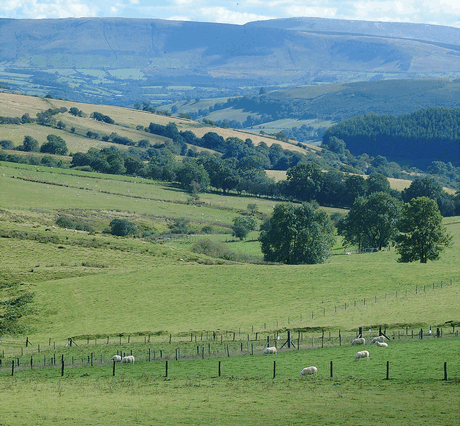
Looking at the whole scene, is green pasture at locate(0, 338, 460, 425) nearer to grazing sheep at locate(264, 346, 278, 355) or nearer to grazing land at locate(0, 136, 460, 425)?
grazing land at locate(0, 136, 460, 425)

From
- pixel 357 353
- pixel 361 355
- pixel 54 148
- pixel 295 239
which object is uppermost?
pixel 54 148

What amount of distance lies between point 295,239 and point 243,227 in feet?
76.1

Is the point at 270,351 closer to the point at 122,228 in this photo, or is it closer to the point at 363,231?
the point at 363,231

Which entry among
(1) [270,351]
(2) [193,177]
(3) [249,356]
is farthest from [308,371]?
(2) [193,177]

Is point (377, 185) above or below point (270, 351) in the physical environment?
above

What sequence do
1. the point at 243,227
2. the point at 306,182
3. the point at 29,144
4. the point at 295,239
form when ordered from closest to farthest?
the point at 295,239
the point at 243,227
the point at 306,182
the point at 29,144

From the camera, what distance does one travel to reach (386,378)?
3600 centimetres

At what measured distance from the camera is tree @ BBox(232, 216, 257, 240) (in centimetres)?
12000

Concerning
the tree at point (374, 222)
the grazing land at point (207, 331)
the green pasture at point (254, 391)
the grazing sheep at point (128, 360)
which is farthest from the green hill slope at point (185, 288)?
the green pasture at point (254, 391)

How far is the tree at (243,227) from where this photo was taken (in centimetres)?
12000

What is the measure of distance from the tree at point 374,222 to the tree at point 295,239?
10.7 meters

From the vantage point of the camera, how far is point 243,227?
120375 millimetres

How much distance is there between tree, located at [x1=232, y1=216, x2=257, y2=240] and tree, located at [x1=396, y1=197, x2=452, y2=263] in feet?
110

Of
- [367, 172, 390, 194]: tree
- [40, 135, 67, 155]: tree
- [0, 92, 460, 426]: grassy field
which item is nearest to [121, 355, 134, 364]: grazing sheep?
[0, 92, 460, 426]: grassy field
